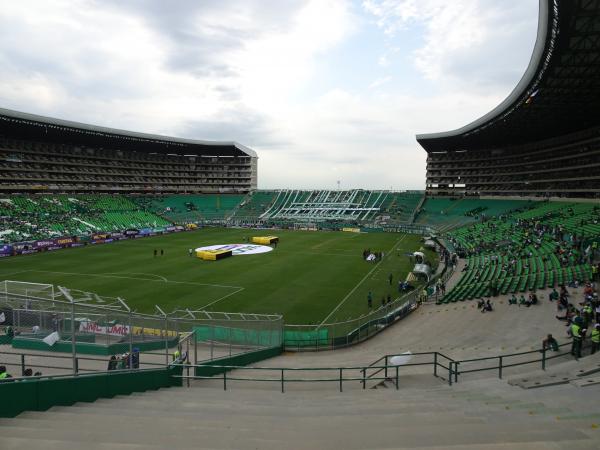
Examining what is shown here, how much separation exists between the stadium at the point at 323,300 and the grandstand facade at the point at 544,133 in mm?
310

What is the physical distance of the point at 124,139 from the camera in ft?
277

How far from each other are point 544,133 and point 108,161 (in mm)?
88421

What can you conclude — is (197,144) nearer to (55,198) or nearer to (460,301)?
(55,198)

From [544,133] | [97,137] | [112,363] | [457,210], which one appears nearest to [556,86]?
[544,133]

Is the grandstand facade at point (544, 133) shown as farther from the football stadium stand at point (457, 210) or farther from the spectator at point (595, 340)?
the spectator at point (595, 340)

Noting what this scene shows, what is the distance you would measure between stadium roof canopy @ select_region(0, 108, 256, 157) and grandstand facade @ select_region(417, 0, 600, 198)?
5369 cm

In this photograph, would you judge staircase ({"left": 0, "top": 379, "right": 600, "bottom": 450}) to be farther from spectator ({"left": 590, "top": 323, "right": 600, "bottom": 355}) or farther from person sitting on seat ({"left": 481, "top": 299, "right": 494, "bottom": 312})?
person sitting on seat ({"left": 481, "top": 299, "right": 494, "bottom": 312})

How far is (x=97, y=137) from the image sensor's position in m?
80.8

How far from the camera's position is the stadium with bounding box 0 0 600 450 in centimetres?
713

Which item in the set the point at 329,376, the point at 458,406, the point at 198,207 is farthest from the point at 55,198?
the point at 458,406

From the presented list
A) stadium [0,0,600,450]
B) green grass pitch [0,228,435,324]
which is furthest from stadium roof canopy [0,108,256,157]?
green grass pitch [0,228,435,324]

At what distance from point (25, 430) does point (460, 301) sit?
79.2 feet

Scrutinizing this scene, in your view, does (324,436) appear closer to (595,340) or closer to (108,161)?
(595,340)

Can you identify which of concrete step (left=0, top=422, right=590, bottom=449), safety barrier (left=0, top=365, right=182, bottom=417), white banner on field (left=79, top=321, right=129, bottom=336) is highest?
white banner on field (left=79, top=321, right=129, bottom=336)
